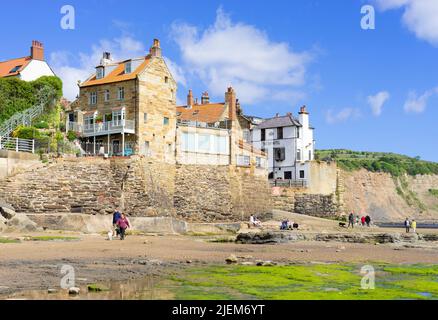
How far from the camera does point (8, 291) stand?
1243 cm

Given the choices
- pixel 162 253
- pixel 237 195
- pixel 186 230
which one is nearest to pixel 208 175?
pixel 237 195

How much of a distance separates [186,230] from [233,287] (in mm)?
24932

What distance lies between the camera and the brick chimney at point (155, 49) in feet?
153

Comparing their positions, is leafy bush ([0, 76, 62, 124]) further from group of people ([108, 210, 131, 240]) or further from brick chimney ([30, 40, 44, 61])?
group of people ([108, 210, 131, 240])

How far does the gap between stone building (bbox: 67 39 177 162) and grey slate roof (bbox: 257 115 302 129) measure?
872 inches

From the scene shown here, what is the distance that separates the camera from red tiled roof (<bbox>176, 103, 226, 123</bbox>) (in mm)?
59947

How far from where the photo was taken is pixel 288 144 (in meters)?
66.4

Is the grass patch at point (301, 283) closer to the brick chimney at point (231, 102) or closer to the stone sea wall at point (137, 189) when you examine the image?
the stone sea wall at point (137, 189)

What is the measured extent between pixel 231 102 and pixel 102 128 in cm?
1596

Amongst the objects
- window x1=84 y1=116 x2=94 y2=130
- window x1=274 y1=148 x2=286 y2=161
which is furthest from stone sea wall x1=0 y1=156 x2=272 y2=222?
window x1=274 y1=148 x2=286 y2=161

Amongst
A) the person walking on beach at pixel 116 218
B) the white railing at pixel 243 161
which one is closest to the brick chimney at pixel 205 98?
the white railing at pixel 243 161

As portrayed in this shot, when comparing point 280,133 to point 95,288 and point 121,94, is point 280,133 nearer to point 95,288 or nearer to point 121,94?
point 121,94

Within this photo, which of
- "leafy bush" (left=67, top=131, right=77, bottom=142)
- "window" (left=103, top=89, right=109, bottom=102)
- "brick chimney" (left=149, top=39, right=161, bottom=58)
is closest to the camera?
"leafy bush" (left=67, top=131, right=77, bottom=142)

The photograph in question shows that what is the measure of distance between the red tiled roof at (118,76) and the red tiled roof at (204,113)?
1141 centimetres
